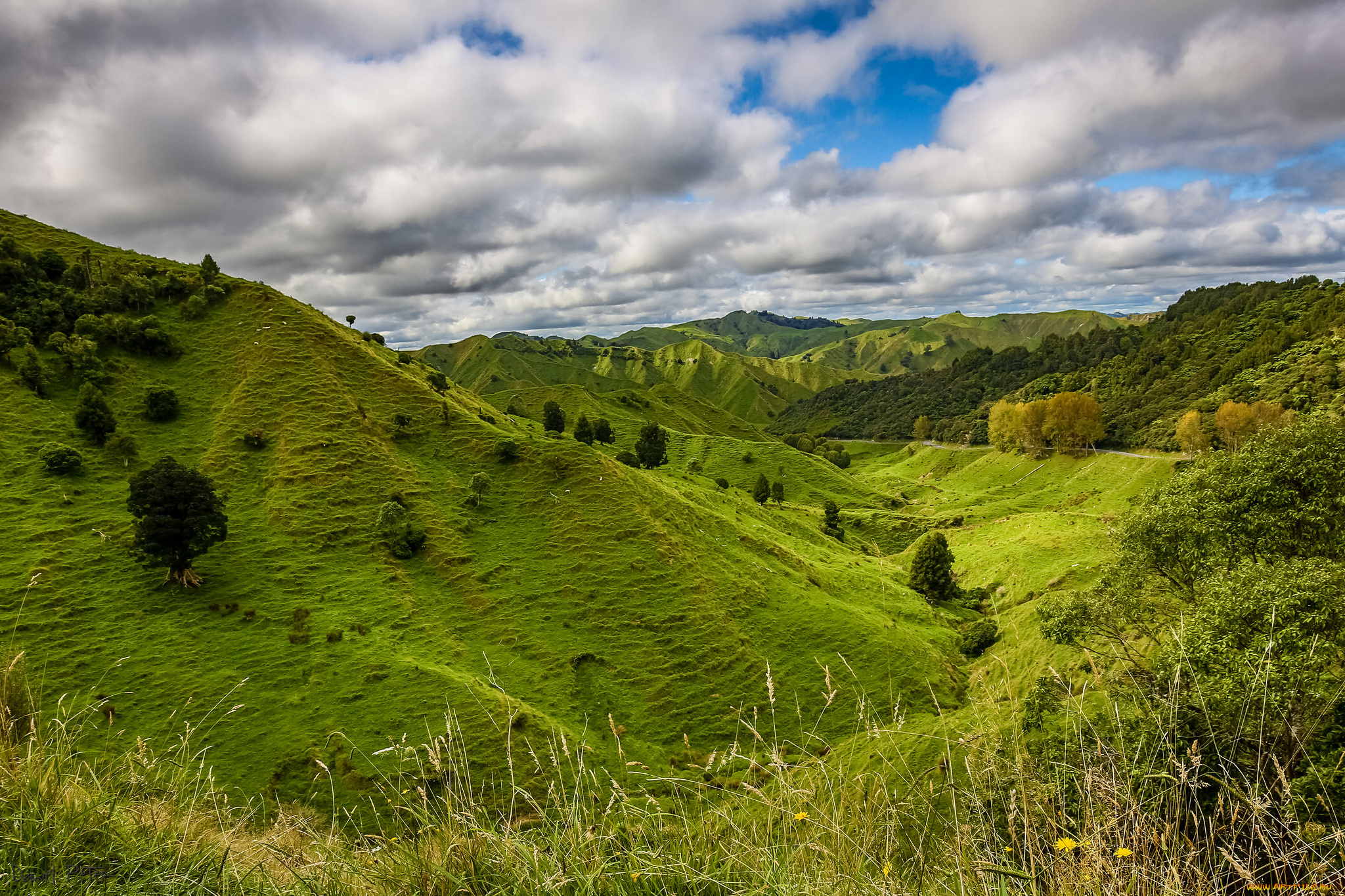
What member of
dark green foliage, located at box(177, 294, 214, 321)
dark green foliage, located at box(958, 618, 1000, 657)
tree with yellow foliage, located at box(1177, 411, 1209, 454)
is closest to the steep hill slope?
dark green foliage, located at box(177, 294, 214, 321)

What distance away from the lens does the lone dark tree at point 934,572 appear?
6069 centimetres

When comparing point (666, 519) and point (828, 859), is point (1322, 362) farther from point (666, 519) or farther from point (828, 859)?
point (828, 859)

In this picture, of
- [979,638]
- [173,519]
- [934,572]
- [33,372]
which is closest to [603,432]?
[934,572]

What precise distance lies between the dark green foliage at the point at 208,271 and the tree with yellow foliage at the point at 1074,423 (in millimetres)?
176003

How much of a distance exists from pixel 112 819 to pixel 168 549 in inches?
1985

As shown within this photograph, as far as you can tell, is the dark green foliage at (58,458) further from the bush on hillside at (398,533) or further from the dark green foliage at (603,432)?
the dark green foliage at (603,432)

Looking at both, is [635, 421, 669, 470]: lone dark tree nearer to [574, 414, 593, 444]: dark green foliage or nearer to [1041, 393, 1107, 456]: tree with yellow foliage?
[574, 414, 593, 444]: dark green foliage

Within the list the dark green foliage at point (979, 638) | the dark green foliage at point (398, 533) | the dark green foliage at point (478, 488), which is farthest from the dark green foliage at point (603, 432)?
the dark green foliage at point (979, 638)

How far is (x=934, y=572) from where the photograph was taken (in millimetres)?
60656

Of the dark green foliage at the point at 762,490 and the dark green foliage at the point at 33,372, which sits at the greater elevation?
the dark green foliage at the point at 33,372

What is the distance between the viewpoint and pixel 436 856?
4410 millimetres

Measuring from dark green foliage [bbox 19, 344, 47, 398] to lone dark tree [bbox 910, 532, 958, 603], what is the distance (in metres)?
94.4

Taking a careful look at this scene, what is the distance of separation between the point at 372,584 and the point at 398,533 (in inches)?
228

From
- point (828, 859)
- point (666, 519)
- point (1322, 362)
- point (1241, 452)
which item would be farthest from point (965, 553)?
point (1322, 362)
